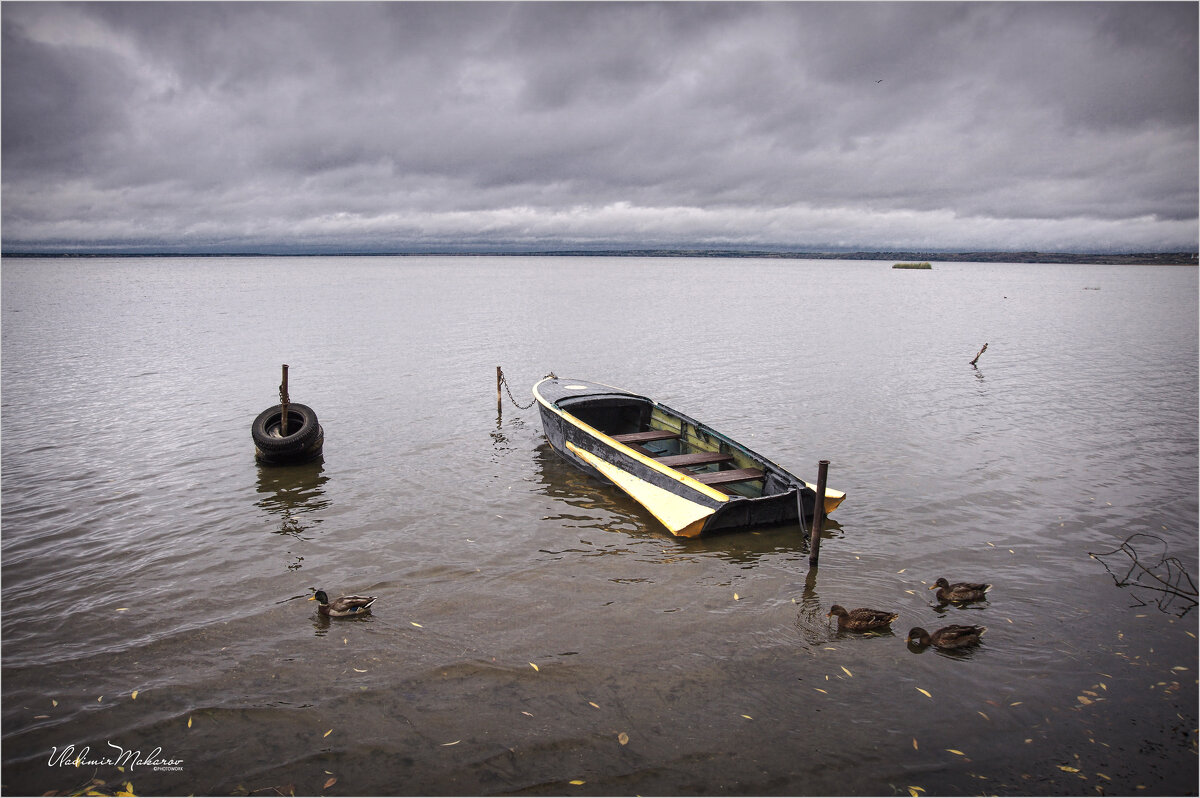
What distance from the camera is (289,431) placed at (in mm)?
16703

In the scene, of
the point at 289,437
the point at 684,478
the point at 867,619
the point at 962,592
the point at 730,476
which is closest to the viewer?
the point at 867,619

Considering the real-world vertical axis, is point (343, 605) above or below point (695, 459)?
below

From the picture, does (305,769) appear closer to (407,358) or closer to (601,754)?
(601,754)

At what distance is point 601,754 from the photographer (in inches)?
264

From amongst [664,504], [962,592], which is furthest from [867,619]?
[664,504]

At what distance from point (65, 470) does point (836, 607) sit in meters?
17.1

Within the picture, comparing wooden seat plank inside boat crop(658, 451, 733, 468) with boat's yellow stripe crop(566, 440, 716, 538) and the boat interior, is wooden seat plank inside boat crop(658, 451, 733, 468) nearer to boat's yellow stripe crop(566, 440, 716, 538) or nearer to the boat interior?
the boat interior

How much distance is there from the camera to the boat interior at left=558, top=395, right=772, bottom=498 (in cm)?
1298

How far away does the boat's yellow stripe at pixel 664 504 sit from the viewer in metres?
11.6

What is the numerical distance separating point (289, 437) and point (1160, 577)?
17493mm

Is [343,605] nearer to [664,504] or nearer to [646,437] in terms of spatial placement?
[664,504]

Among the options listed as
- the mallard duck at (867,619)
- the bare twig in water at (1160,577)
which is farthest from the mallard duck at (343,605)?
the bare twig in water at (1160,577)

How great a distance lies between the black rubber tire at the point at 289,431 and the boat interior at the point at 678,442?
6.46 m

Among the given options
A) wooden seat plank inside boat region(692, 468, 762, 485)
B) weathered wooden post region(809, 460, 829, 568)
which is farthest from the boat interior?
weathered wooden post region(809, 460, 829, 568)
